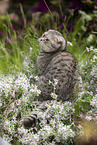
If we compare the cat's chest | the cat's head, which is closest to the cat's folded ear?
the cat's head

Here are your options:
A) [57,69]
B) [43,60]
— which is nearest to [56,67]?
[57,69]

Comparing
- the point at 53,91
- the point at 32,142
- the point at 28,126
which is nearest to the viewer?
the point at 32,142

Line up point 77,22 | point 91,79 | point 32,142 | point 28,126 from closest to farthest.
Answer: point 32,142 < point 28,126 < point 91,79 < point 77,22

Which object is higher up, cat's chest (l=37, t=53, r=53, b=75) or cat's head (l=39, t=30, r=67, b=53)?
cat's head (l=39, t=30, r=67, b=53)

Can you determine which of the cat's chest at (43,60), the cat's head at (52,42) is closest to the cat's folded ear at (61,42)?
the cat's head at (52,42)

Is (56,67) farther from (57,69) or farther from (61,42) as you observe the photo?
(61,42)

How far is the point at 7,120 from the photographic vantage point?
1.90m

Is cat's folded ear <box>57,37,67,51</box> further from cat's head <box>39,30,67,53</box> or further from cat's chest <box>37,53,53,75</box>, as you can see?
cat's chest <box>37,53,53,75</box>

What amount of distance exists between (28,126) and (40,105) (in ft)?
0.92

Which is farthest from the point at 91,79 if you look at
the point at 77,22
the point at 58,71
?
the point at 77,22

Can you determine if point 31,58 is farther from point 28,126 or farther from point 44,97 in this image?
point 28,126

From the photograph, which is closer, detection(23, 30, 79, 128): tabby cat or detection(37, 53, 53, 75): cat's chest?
detection(23, 30, 79, 128): tabby cat

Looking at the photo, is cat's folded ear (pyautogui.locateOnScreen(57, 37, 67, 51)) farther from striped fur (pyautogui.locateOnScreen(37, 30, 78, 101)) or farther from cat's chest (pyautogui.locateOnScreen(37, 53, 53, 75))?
cat's chest (pyautogui.locateOnScreen(37, 53, 53, 75))

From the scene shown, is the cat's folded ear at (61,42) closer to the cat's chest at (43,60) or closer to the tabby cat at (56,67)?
the tabby cat at (56,67)
